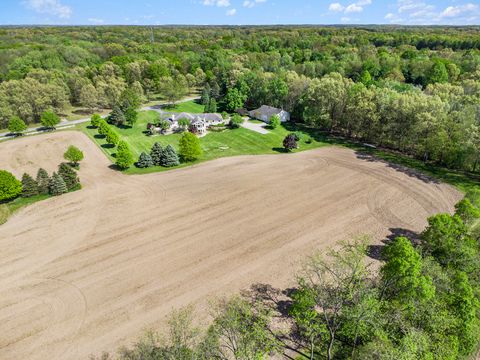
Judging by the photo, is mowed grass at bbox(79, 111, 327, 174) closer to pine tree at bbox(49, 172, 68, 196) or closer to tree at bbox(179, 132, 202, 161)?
tree at bbox(179, 132, 202, 161)

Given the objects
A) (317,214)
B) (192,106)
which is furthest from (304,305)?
(192,106)

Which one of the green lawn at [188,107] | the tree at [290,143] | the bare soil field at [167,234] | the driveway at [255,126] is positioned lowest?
the bare soil field at [167,234]

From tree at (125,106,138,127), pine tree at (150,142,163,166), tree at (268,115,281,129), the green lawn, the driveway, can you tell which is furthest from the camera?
the green lawn

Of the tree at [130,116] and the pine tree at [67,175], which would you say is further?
the tree at [130,116]

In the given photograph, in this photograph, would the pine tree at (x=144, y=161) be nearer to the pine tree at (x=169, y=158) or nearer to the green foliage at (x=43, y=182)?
the pine tree at (x=169, y=158)

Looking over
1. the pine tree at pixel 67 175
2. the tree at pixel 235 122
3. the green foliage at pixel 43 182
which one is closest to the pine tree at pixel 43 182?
the green foliage at pixel 43 182

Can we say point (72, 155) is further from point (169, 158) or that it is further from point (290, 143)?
point (290, 143)

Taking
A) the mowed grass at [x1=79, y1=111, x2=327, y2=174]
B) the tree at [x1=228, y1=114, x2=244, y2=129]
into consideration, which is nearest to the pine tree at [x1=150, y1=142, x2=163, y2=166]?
the mowed grass at [x1=79, y1=111, x2=327, y2=174]
